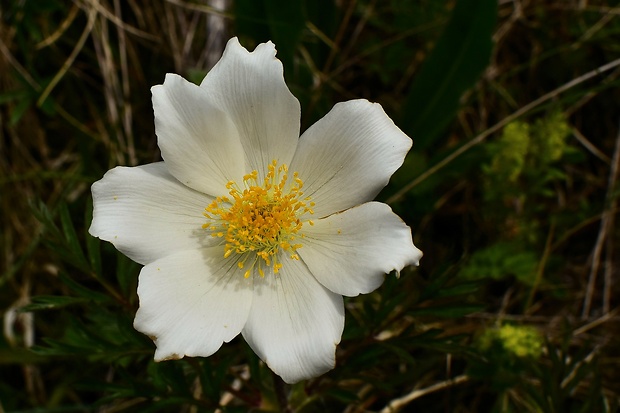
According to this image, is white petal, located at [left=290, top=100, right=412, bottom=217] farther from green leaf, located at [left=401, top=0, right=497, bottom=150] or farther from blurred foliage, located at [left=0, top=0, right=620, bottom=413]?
green leaf, located at [left=401, top=0, right=497, bottom=150]

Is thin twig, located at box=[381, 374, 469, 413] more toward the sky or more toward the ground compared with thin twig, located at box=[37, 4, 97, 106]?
more toward the ground

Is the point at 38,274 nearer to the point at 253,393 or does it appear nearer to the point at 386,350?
the point at 253,393

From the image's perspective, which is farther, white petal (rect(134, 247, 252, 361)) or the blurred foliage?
the blurred foliage

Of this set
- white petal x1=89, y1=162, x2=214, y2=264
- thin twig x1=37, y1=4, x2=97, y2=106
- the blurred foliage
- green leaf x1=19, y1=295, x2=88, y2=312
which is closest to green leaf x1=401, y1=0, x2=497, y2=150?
the blurred foliage

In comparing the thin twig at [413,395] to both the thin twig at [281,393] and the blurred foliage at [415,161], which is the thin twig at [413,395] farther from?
the thin twig at [281,393]

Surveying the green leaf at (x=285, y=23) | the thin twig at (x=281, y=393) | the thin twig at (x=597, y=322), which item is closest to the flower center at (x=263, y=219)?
the thin twig at (x=281, y=393)
